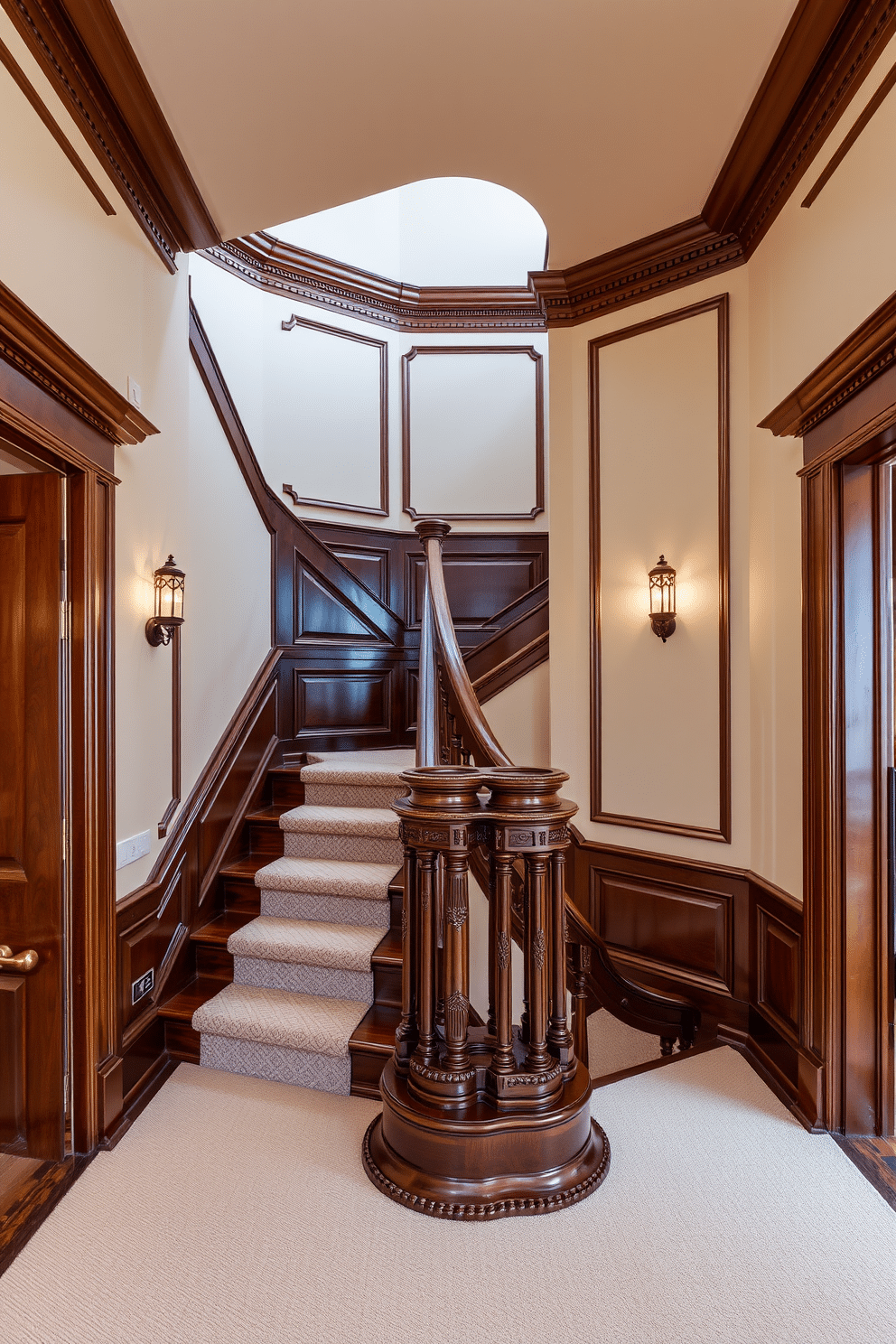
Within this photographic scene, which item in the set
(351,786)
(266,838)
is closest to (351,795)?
(351,786)

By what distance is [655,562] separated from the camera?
3.23m

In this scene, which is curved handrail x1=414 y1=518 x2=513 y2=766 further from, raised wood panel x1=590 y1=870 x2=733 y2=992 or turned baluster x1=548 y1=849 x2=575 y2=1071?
raised wood panel x1=590 y1=870 x2=733 y2=992

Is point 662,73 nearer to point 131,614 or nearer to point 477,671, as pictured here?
point 131,614

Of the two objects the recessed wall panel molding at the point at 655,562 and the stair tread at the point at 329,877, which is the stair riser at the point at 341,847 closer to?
the stair tread at the point at 329,877

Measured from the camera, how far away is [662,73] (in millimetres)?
2438

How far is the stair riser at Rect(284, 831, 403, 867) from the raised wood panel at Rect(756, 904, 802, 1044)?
1525 mm

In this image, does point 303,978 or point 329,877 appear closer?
point 303,978

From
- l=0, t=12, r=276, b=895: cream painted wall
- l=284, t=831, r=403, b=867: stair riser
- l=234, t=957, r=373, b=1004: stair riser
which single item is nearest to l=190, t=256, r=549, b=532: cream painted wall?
l=0, t=12, r=276, b=895: cream painted wall

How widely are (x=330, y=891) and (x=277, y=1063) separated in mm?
682

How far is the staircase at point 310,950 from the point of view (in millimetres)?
2568

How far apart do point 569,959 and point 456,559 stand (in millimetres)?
3602

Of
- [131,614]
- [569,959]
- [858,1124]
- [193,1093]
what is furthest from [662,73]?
[193,1093]

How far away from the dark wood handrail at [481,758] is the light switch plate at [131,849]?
3.58ft

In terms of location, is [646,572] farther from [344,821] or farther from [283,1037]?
[283,1037]
